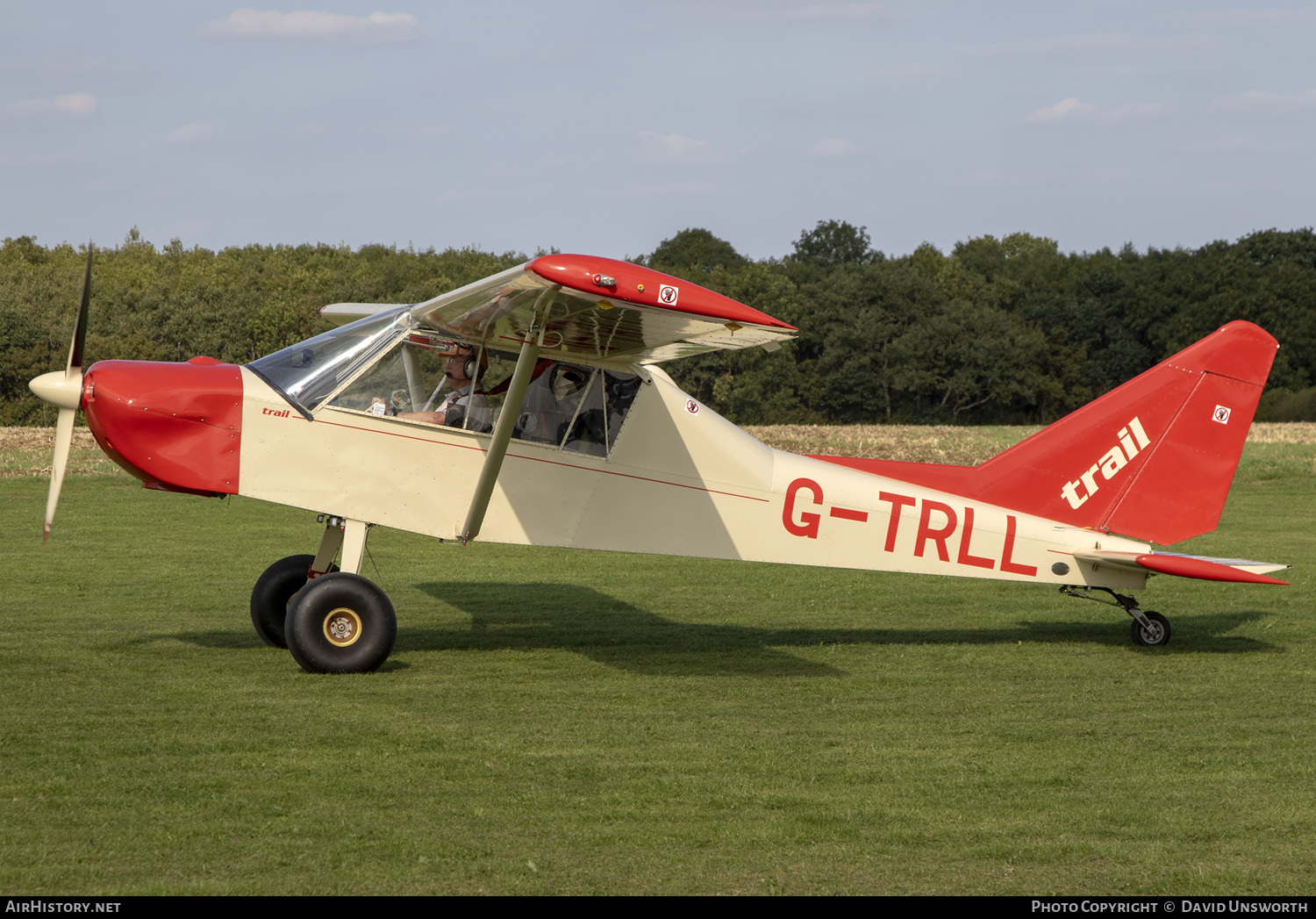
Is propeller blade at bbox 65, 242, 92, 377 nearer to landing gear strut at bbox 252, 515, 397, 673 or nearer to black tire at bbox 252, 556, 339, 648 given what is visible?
landing gear strut at bbox 252, 515, 397, 673

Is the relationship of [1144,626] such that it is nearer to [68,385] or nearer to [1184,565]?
[1184,565]

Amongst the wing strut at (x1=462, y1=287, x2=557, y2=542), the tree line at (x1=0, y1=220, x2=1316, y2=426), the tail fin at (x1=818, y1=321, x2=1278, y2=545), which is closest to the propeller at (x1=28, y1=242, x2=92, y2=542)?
the wing strut at (x1=462, y1=287, x2=557, y2=542)

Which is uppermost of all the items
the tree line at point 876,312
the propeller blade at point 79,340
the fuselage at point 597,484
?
the tree line at point 876,312

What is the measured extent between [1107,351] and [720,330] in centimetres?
7961

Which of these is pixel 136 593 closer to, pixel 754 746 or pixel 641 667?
pixel 641 667

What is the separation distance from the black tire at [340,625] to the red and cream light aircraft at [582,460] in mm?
15

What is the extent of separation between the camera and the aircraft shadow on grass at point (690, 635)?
9727 millimetres

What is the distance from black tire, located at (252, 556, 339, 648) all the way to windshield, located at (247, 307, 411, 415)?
1.66 m

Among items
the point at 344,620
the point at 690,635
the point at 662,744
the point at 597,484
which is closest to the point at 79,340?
the point at 344,620

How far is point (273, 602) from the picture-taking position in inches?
384

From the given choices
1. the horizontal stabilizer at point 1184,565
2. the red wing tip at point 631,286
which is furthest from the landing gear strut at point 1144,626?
the red wing tip at point 631,286

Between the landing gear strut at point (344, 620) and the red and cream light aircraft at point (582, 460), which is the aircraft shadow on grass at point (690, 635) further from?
the landing gear strut at point (344, 620)

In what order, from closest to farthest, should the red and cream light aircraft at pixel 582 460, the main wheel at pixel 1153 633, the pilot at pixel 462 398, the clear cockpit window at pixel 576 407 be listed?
the red and cream light aircraft at pixel 582 460 < the pilot at pixel 462 398 < the clear cockpit window at pixel 576 407 < the main wheel at pixel 1153 633

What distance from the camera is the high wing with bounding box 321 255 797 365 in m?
6.80
